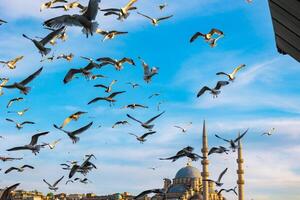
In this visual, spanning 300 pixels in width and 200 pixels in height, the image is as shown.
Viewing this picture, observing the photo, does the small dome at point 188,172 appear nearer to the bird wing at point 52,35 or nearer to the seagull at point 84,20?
the bird wing at point 52,35

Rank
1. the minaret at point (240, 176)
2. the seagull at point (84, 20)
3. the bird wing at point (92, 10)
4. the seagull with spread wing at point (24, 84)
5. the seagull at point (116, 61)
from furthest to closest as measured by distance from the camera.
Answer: the minaret at point (240, 176) → the seagull at point (116, 61) → the seagull with spread wing at point (24, 84) → the seagull at point (84, 20) → the bird wing at point (92, 10)

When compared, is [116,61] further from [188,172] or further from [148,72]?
[188,172]

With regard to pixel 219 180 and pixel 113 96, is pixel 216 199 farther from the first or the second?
pixel 113 96

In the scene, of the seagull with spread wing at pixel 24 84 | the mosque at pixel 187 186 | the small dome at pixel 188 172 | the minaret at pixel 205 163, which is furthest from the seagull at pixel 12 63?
the small dome at pixel 188 172

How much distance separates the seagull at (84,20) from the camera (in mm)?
17766

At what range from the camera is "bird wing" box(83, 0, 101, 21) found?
17575 mm

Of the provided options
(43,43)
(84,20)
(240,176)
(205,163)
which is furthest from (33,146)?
(240,176)

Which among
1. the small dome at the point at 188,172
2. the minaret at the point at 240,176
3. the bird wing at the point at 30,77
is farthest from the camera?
the small dome at the point at 188,172

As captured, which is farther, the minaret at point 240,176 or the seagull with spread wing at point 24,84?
the minaret at point 240,176

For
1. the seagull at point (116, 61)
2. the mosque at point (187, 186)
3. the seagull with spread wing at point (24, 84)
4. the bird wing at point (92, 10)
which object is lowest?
the seagull with spread wing at point (24, 84)

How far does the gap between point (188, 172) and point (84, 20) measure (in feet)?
461

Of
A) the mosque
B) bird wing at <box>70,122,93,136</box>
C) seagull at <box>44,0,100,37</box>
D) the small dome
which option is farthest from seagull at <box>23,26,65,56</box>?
the small dome

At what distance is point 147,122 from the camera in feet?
81.2

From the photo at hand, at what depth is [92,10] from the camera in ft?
58.2
